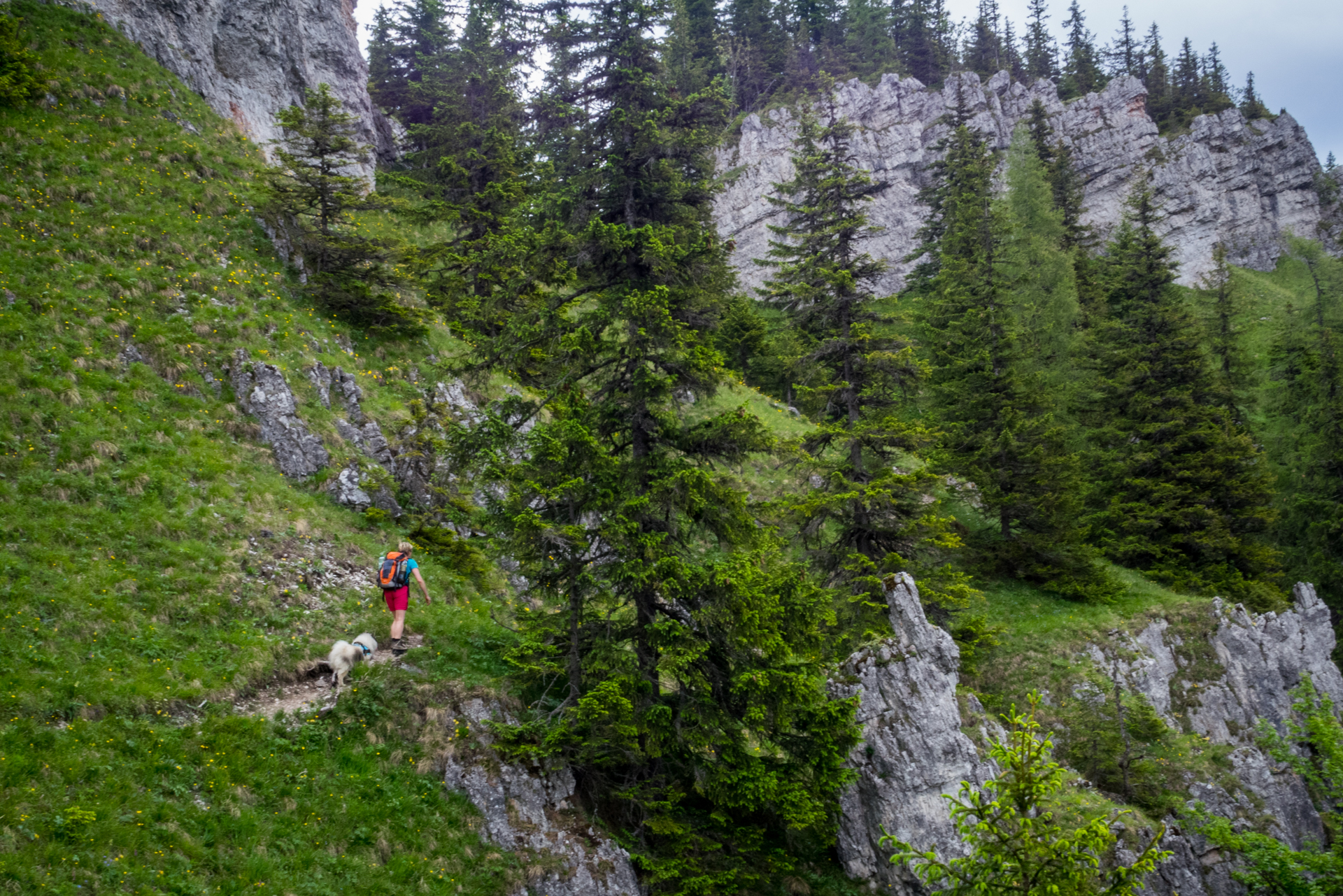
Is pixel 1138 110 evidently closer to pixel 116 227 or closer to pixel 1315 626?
pixel 1315 626

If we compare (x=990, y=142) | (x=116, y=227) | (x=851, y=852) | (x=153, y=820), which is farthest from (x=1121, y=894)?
(x=990, y=142)

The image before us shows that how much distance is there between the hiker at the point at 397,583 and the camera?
11.7 m

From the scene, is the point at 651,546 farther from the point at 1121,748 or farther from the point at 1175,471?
the point at 1175,471

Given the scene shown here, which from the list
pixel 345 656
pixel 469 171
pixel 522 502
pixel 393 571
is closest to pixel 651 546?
pixel 522 502

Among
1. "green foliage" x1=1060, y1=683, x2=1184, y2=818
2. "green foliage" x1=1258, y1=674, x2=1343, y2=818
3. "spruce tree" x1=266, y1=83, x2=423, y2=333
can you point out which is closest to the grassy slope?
"spruce tree" x1=266, y1=83, x2=423, y2=333

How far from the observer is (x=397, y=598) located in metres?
11.9

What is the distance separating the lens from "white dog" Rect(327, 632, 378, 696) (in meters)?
10.7

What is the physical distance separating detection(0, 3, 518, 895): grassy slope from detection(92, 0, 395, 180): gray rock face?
14.3ft

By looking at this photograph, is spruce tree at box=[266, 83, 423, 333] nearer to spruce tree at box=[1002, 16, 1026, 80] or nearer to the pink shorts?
the pink shorts

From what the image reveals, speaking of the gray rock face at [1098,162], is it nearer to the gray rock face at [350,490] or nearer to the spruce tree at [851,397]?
the spruce tree at [851,397]

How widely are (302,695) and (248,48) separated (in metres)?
28.4

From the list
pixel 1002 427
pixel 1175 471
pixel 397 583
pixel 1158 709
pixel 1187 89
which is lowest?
pixel 1158 709

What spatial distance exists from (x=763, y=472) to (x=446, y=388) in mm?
12289

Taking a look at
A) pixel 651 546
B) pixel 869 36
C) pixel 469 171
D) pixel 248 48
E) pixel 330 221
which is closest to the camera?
pixel 651 546
